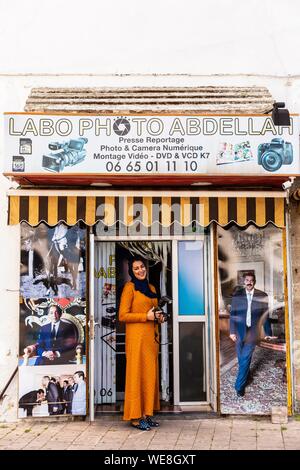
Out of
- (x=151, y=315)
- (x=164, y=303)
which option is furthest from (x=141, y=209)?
(x=164, y=303)

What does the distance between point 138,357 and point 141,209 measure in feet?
5.90

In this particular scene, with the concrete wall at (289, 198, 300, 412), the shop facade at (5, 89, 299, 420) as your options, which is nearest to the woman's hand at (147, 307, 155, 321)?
the shop facade at (5, 89, 299, 420)

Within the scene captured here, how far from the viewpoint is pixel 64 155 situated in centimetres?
711

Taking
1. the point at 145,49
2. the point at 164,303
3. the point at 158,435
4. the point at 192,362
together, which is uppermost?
the point at 145,49

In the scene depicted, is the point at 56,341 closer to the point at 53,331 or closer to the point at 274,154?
the point at 53,331

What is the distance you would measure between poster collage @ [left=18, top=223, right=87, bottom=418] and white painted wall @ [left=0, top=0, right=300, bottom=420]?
1.45 ft

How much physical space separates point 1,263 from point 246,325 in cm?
332

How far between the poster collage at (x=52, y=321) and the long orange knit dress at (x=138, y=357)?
655 mm

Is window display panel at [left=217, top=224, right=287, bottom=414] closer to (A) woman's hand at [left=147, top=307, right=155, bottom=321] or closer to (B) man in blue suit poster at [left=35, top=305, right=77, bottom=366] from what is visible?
(A) woman's hand at [left=147, top=307, right=155, bottom=321]

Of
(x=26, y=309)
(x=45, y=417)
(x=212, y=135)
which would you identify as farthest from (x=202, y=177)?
(x=45, y=417)

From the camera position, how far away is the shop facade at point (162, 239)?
714cm

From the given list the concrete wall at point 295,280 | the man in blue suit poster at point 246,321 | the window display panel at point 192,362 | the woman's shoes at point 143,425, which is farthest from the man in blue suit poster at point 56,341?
the concrete wall at point 295,280

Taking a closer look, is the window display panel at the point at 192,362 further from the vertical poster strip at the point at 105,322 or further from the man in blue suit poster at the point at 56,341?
the man in blue suit poster at the point at 56,341

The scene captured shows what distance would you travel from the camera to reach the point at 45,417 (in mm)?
7613
